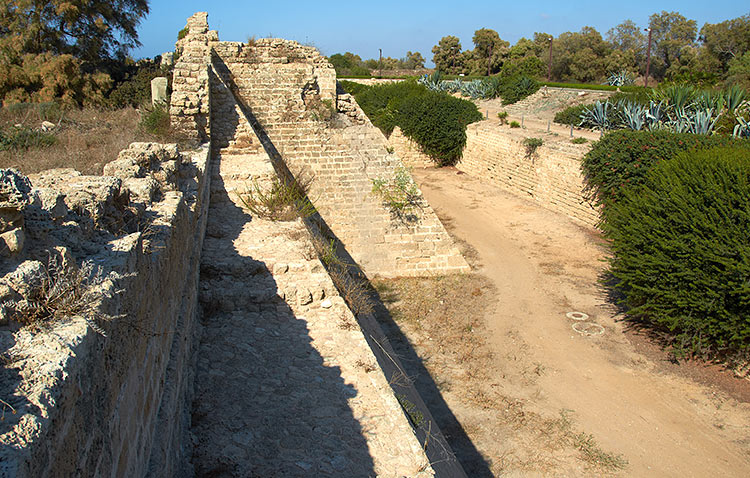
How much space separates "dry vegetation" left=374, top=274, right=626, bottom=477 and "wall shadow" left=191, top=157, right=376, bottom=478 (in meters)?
2.62

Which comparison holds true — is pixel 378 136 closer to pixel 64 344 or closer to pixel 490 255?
pixel 490 255

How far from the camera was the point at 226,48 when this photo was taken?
35.7 feet

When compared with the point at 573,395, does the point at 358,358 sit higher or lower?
higher

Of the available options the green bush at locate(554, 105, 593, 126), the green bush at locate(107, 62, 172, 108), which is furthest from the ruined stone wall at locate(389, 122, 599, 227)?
the green bush at locate(107, 62, 172, 108)

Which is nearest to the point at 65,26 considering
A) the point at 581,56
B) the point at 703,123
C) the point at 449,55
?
the point at 703,123

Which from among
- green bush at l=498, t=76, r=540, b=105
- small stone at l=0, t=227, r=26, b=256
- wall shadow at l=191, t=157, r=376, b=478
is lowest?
wall shadow at l=191, t=157, r=376, b=478

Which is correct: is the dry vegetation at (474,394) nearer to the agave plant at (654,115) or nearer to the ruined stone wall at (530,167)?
the ruined stone wall at (530,167)

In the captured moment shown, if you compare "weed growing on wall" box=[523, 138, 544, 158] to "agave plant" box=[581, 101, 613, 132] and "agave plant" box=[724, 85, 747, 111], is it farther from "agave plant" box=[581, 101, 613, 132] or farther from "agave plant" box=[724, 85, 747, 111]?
"agave plant" box=[724, 85, 747, 111]

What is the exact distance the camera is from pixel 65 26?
17969 mm

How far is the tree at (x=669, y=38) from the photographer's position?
131ft

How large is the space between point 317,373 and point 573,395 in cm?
423

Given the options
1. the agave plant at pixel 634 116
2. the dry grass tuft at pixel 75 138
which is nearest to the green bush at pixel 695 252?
the agave plant at pixel 634 116

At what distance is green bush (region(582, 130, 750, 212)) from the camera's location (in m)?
10.5

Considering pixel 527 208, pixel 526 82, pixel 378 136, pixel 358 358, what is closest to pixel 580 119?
pixel 527 208
